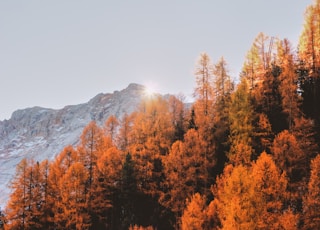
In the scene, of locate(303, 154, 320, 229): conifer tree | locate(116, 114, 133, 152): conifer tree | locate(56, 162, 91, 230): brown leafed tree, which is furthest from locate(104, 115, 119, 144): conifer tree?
locate(303, 154, 320, 229): conifer tree

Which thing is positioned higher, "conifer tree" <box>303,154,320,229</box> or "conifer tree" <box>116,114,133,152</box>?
"conifer tree" <box>116,114,133,152</box>

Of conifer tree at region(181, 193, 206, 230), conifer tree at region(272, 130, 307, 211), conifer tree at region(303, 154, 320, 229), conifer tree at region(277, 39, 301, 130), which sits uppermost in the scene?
conifer tree at region(277, 39, 301, 130)

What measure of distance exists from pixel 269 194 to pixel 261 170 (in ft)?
8.05

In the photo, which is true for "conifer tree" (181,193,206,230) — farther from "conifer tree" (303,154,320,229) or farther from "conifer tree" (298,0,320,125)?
"conifer tree" (298,0,320,125)

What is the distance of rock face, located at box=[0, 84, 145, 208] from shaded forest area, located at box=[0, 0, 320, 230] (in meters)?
94.0

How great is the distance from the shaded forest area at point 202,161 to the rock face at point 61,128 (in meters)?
94.0

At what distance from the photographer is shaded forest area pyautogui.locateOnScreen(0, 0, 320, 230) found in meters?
38.7

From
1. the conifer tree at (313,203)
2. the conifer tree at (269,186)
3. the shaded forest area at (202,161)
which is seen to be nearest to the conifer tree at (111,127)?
the shaded forest area at (202,161)

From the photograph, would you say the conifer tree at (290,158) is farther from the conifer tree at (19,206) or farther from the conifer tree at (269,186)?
the conifer tree at (19,206)

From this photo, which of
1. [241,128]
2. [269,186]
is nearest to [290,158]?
[269,186]

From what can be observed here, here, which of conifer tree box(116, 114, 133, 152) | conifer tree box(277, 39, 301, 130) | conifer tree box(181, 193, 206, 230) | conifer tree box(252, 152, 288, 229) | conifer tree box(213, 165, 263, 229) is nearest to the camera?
conifer tree box(213, 165, 263, 229)

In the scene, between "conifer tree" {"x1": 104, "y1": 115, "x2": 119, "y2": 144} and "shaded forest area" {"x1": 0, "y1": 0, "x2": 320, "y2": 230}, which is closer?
"shaded forest area" {"x1": 0, "y1": 0, "x2": 320, "y2": 230}

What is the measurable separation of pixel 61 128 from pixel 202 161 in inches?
5604

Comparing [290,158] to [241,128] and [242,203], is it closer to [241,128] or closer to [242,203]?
[241,128]
